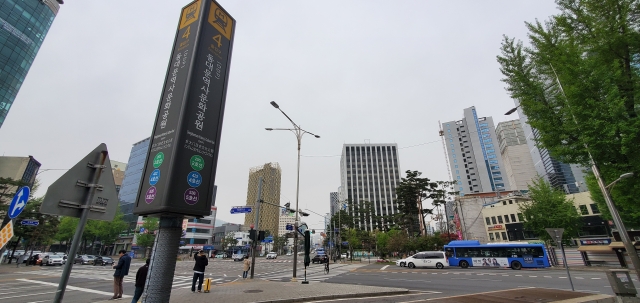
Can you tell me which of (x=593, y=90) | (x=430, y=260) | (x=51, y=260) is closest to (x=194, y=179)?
(x=593, y=90)

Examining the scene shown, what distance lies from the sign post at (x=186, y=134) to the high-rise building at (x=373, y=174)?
119193mm

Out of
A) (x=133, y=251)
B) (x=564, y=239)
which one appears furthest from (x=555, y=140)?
(x=133, y=251)

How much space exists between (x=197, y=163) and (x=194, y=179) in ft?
1.26

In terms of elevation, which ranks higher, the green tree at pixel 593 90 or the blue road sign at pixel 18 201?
the green tree at pixel 593 90

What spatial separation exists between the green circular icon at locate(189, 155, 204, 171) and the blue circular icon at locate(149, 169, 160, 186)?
0.69 meters

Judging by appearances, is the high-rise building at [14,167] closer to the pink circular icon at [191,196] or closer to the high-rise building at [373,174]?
the pink circular icon at [191,196]

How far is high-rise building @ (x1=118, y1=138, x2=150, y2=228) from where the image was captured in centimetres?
8225

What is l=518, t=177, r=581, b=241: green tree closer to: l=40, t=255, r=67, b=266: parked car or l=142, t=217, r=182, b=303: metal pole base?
l=142, t=217, r=182, b=303: metal pole base

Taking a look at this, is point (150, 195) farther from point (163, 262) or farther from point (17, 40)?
point (17, 40)

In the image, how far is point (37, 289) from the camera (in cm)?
1411

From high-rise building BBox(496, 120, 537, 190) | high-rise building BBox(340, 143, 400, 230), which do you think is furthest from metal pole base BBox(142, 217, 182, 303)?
high-rise building BBox(340, 143, 400, 230)

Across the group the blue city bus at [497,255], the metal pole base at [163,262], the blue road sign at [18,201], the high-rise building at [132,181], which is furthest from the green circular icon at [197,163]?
the high-rise building at [132,181]

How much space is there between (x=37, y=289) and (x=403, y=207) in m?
47.0

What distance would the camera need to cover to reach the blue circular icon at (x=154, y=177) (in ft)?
18.8
